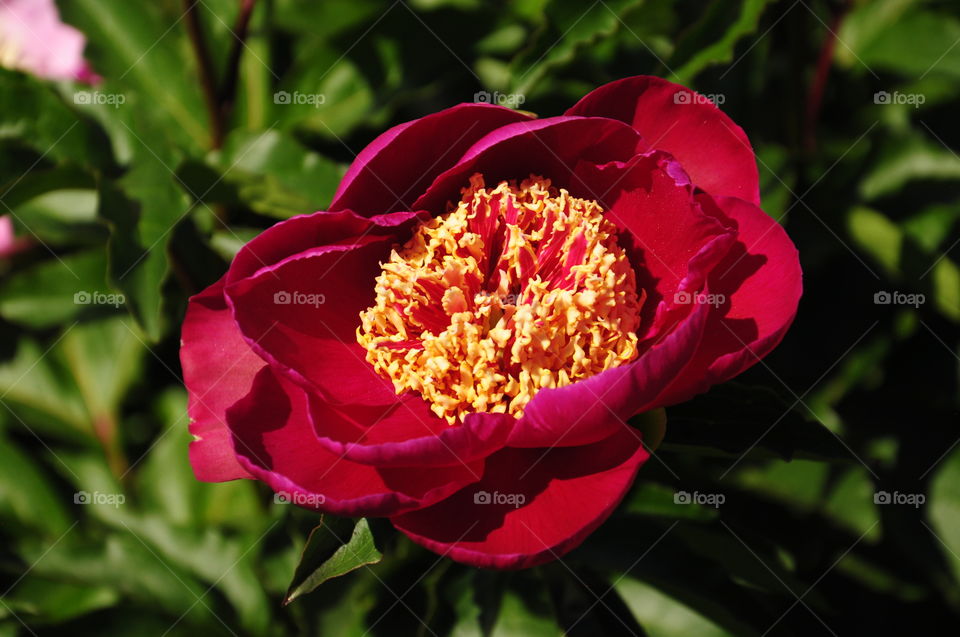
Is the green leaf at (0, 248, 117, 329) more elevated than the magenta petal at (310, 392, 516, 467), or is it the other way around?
the magenta petal at (310, 392, 516, 467)

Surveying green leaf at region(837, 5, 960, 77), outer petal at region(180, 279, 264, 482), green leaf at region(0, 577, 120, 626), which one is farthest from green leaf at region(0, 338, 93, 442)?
green leaf at region(837, 5, 960, 77)

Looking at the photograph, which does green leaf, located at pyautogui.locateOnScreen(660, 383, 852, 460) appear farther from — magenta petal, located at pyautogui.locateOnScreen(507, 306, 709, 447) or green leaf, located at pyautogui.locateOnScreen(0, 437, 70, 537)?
green leaf, located at pyautogui.locateOnScreen(0, 437, 70, 537)

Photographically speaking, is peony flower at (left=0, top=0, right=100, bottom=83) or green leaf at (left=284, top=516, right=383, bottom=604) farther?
peony flower at (left=0, top=0, right=100, bottom=83)

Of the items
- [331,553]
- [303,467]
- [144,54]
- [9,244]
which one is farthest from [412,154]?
[9,244]

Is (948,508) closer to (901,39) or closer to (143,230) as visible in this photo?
(901,39)

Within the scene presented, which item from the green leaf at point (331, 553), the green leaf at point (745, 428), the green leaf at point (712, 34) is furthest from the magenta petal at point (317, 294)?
the green leaf at point (712, 34)

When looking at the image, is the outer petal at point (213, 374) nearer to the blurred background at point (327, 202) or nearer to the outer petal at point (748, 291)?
the blurred background at point (327, 202)
